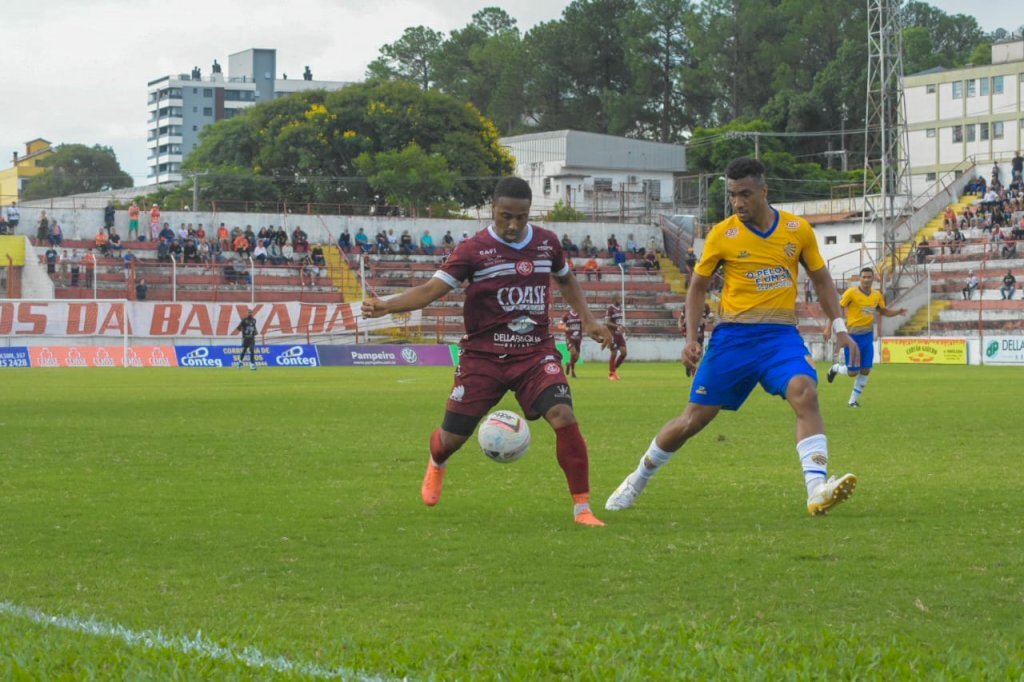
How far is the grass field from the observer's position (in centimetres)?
533

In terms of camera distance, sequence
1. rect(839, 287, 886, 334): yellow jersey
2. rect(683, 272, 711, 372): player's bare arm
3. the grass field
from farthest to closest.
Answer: rect(839, 287, 886, 334): yellow jersey
rect(683, 272, 711, 372): player's bare arm
the grass field

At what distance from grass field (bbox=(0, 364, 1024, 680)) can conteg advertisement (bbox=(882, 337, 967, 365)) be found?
113ft

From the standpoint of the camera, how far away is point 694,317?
10008mm

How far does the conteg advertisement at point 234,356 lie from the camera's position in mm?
50250

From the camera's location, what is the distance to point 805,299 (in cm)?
5884

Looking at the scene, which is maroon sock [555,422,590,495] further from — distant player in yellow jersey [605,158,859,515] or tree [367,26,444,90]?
tree [367,26,444,90]

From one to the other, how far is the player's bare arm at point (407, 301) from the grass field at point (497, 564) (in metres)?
1.37

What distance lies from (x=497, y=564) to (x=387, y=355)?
145 feet

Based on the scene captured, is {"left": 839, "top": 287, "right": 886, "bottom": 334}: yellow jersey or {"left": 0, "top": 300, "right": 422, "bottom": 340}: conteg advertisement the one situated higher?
{"left": 839, "top": 287, "right": 886, "bottom": 334}: yellow jersey

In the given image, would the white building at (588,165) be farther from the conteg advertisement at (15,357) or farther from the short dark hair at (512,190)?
the short dark hair at (512,190)

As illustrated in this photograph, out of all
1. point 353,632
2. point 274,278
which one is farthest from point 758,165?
point 274,278

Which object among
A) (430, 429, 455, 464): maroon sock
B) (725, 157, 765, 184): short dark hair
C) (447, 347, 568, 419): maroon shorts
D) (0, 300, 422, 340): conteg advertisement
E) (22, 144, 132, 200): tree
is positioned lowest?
(0, 300, 422, 340): conteg advertisement

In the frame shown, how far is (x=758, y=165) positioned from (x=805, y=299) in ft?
165

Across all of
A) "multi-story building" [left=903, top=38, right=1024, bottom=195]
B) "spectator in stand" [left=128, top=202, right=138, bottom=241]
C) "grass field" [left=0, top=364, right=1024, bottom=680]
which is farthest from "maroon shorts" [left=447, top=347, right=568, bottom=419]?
"multi-story building" [left=903, top=38, right=1024, bottom=195]
